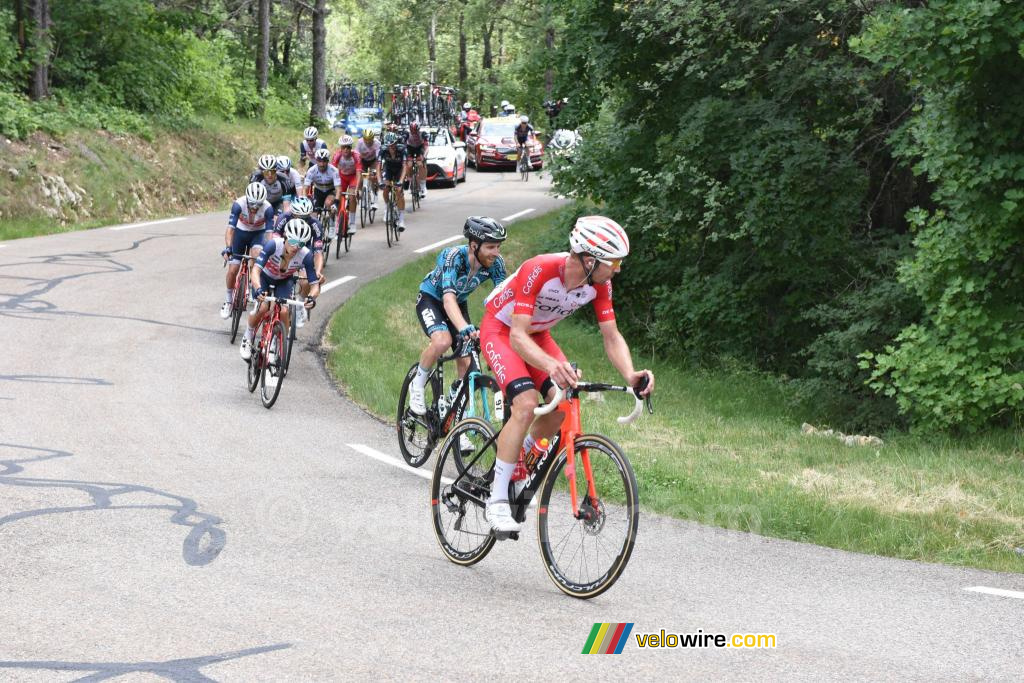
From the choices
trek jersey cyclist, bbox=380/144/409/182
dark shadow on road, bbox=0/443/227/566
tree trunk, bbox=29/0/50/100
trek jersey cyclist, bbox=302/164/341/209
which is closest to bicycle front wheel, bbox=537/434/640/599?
dark shadow on road, bbox=0/443/227/566

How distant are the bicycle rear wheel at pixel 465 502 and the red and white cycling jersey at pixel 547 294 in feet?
2.54

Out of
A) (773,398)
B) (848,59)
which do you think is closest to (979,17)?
(848,59)

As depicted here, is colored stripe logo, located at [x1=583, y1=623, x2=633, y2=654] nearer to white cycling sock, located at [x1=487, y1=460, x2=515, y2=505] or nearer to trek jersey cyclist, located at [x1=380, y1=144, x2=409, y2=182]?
white cycling sock, located at [x1=487, y1=460, x2=515, y2=505]

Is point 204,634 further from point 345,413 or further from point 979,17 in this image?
point 979,17

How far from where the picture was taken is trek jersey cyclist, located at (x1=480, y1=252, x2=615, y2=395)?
652cm

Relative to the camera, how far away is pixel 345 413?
11898mm

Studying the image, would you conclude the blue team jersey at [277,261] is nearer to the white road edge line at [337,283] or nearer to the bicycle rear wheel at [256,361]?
the bicycle rear wheel at [256,361]

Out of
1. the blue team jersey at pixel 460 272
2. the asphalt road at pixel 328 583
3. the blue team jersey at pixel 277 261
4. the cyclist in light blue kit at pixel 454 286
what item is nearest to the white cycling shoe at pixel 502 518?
the asphalt road at pixel 328 583

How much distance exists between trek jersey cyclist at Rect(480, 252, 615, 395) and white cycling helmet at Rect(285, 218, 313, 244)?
522 cm

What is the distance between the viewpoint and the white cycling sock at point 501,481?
657 cm

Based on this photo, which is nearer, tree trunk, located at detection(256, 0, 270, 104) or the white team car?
tree trunk, located at detection(256, 0, 270, 104)

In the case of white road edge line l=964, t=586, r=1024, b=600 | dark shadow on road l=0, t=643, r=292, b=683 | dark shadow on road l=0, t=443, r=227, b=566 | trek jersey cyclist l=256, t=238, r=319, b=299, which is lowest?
dark shadow on road l=0, t=443, r=227, b=566

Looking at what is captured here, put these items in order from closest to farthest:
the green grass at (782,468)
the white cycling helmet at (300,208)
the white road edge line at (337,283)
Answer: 1. the green grass at (782,468)
2. the white cycling helmet at (300,208)
3. the white road edge line at (337,283)

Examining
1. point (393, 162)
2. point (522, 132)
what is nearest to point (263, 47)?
point (522, 132)
